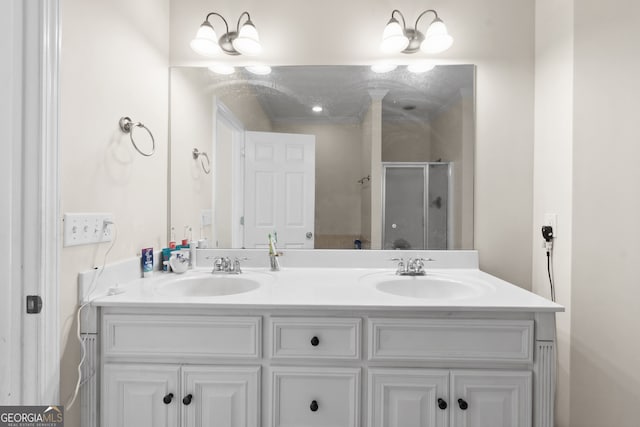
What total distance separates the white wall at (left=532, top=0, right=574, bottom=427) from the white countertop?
1.15ft

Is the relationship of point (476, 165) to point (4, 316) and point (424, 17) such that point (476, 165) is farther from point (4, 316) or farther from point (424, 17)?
point (4, 316)

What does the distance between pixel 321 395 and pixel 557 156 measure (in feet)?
4.88

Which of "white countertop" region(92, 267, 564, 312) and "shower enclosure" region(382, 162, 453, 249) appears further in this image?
"shower enclosure" region(382, 162, 453, 249)

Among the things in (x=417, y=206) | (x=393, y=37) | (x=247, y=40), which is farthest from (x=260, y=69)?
(x=417, y=206)

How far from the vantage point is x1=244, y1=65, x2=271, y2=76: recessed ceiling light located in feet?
5.50

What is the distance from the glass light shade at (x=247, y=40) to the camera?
159cm

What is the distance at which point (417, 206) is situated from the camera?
1.66m


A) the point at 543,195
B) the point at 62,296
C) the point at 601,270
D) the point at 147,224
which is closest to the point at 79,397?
the point at 62,296

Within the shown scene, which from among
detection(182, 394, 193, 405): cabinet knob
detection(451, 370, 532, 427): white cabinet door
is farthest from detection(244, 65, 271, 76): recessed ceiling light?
detection(451, 370, 532, 427): white cabinet door

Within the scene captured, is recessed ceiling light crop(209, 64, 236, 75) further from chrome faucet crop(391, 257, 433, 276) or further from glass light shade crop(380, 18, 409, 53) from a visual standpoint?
chrome faucet crop(391, 257, 433, 276)

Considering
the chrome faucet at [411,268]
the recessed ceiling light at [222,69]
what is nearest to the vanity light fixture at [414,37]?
the recessed ceiling light at [222,69]

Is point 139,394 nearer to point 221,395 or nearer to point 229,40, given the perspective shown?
point 221,395

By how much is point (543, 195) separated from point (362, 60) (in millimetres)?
1176

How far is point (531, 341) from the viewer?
103cm
